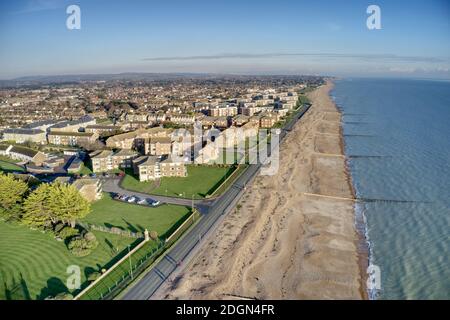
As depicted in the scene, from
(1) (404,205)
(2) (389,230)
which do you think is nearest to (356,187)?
(1) (404,205)

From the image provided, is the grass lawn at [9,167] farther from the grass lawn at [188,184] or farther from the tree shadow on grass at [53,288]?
the tree shadow on grass at [53,288]

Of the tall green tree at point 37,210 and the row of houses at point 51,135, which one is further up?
the row of houses at point 51,135

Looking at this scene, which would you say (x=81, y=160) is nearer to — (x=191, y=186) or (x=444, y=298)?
(x=191, y=186)

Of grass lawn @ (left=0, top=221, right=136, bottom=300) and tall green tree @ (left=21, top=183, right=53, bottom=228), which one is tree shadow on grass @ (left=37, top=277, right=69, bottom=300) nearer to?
grass lawn @ (left=0, top=221, right=136, bottom=300)

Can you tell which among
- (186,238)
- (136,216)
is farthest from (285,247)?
(136,216)

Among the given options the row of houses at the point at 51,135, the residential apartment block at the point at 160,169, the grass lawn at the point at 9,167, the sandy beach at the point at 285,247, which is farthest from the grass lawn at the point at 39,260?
the row of houses at the point at 51,135
